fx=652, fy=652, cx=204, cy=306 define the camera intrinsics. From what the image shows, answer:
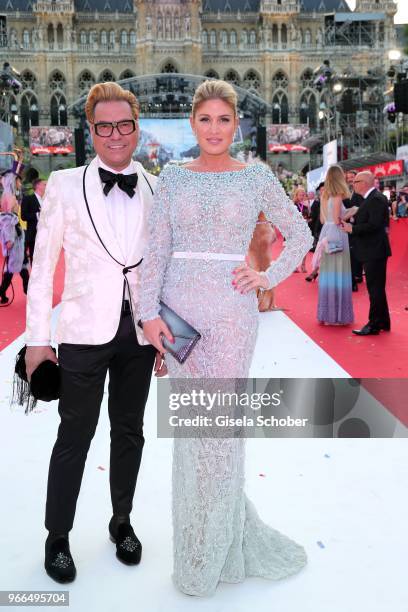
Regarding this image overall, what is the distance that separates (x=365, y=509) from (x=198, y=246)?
156 centimetres

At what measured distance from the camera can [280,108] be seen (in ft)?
171

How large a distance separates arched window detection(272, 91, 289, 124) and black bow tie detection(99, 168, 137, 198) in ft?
170

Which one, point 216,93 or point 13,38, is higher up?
point 13,38

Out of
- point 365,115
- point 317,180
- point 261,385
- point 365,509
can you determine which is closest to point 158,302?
point 365,509

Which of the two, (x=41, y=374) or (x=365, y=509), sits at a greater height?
(x=41, y=374)

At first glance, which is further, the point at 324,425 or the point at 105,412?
the point at 105,412

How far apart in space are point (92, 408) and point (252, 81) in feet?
182

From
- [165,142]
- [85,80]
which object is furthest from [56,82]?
[165,142]

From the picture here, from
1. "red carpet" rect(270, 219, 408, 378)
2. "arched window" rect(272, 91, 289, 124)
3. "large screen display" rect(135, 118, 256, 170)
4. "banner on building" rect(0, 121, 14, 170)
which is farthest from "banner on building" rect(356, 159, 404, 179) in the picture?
"arched window" rect(272, 91, 289, 124)

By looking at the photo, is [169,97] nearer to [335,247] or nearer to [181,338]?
[335,247]

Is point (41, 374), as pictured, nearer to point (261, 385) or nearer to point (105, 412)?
point (105, 412)

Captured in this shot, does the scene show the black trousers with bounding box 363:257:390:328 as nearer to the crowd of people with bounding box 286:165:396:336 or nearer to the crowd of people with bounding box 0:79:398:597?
the crowd of people with bounding box 286:165:396:336

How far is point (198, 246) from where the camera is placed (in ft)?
6.76

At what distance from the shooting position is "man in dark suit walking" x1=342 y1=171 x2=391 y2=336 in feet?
21.5
